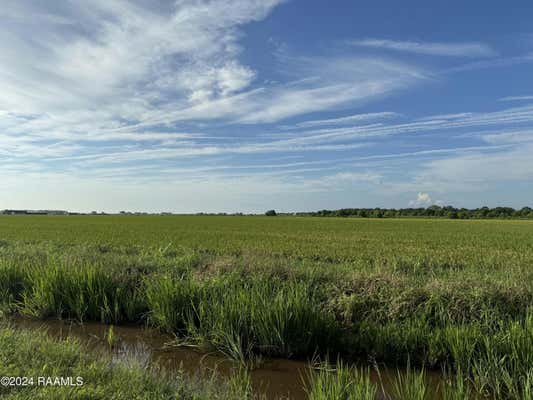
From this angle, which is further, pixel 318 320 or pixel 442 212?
pixel 442 212

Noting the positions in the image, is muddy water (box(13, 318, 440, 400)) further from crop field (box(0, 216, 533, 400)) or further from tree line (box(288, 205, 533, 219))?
tree line (box(288, 205, 533, 219))

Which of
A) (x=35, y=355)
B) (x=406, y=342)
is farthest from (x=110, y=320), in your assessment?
(x=406, y=342)

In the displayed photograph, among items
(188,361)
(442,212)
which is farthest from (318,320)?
(442,212)

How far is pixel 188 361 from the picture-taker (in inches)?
221

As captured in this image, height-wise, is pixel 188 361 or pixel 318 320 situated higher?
pixel 318 320

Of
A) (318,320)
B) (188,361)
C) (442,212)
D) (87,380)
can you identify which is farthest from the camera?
(442,212)

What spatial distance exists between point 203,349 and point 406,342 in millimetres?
3607

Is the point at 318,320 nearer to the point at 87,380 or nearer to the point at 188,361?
the point at 188,361

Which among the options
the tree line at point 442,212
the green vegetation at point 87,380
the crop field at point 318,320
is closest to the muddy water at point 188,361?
the crop field at point 318,320

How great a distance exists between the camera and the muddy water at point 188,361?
4.86 m

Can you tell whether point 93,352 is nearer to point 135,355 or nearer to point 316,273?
point 135,355

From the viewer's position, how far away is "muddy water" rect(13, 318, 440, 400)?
15.9ft

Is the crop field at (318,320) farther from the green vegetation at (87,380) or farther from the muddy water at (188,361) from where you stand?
the muddy water at (188,361)

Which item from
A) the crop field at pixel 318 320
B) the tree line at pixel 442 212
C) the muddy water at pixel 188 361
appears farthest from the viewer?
the tree line at pixel 442 212
